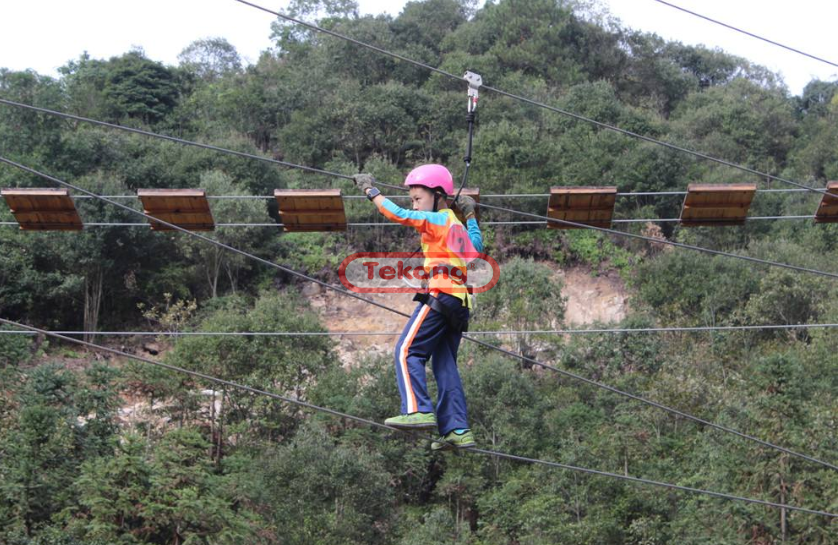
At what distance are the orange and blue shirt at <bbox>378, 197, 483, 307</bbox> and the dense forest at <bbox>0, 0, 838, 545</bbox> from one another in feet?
48.2

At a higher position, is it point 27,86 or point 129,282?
point 27,86

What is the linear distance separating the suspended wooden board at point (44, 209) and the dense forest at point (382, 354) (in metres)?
11.5

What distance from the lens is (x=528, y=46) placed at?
2002 inches

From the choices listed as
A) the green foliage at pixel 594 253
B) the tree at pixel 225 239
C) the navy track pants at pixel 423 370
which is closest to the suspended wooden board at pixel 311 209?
the navy track pants at pixel 423 370

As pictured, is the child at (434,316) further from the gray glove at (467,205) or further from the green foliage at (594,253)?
the green foliage at (594,253)

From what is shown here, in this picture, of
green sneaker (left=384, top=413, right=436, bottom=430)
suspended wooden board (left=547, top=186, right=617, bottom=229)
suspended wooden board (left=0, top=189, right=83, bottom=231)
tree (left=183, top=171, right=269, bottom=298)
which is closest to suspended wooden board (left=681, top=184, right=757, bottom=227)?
suspended wooden board (left=547, top=186, right=617, bottom=229)

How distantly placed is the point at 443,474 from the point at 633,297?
9309 millimetres

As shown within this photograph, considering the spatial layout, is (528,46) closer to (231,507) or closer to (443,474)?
(443,474)

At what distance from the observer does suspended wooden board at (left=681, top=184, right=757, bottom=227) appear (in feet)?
32.7

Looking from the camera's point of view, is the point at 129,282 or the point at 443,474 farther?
the point at 129,282

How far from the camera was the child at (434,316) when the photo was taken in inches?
280

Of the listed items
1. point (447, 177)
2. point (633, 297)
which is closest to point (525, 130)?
A: point (633, 297)

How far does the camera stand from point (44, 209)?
9898 mm

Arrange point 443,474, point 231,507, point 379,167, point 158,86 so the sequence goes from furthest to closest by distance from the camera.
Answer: point 158,86 < point 379,167 < point 443,474 < point 231,507
